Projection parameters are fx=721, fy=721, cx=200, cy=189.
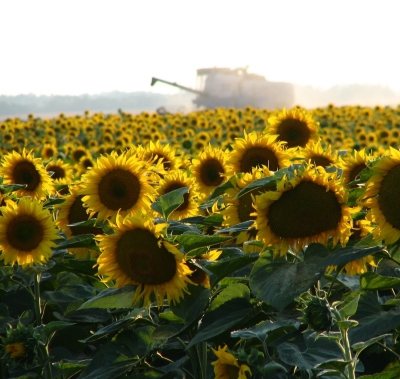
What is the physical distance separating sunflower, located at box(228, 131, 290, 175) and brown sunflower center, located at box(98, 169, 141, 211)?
2.29 feet

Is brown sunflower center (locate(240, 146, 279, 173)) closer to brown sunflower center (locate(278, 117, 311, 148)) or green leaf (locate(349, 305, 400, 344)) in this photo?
brown sunflower center (locate(278, 117, 311, 148))

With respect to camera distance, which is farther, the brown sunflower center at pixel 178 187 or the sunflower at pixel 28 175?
the sunflower at pixel 28 175

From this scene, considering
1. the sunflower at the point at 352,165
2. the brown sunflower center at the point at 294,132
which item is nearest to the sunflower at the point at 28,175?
the brown sunflower center at the point at 294,132

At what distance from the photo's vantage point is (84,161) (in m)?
10.2

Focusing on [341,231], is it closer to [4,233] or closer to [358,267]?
[358,267]

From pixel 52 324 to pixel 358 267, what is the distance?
1.31m

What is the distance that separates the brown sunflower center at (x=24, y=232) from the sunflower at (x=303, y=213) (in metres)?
1.57

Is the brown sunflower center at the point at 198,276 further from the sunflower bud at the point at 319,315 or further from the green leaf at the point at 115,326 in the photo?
the sunflower bud at the point at 319,315

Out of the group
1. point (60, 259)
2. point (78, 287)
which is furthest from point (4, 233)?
point (78, 287)

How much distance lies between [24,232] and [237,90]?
4506 centimetres

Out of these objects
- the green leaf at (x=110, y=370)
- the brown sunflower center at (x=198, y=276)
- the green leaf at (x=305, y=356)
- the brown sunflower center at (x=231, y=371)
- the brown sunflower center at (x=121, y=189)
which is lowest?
the green leaf at (x=110, y=370)

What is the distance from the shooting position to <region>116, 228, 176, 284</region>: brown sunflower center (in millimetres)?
2627

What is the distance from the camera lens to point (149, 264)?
8.66 feet

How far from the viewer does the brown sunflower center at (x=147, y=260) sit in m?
2.63
